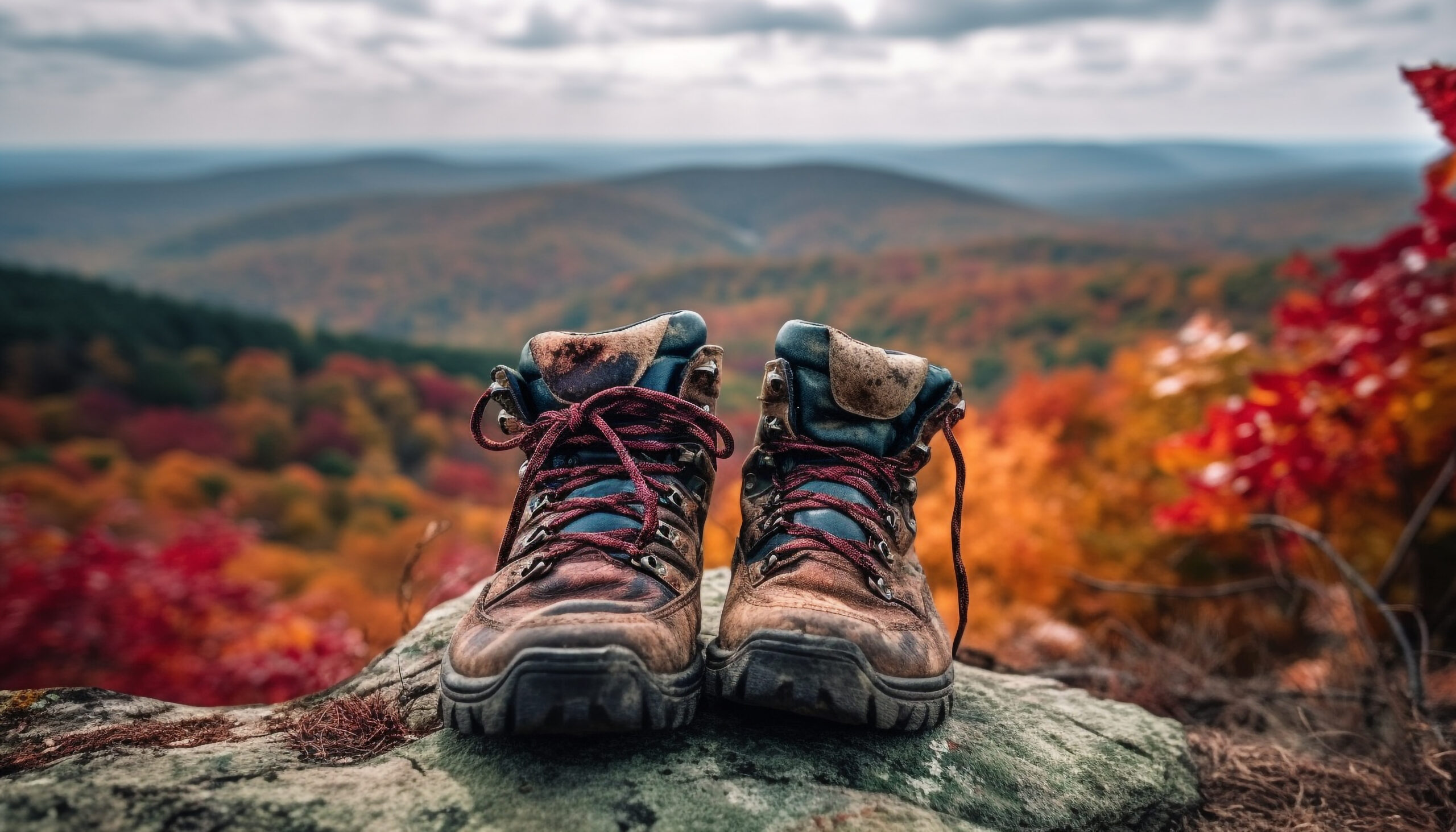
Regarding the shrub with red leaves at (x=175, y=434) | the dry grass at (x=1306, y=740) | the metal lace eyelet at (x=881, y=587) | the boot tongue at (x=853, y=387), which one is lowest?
the shrub with red leaves at (x=175, y=434)

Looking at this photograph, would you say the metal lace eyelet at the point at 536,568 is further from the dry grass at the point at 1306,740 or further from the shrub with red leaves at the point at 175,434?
the shrub with red leaves at the point at 175,434

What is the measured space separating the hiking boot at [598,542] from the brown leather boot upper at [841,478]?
153 mm

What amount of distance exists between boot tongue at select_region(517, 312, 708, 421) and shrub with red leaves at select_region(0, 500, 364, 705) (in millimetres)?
3340

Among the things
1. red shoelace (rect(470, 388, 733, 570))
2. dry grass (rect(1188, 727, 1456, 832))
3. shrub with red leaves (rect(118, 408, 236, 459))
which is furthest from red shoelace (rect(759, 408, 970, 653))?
shrub with red leaves (rect(118, 408, 236, 459))

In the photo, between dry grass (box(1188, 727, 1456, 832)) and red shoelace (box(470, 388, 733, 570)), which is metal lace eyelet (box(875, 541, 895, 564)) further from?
dry grass (box(1188, 727, 1456, 832))

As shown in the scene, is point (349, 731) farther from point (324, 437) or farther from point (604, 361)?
point (324, 437)

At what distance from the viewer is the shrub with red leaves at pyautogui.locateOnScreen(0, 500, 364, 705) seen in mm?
5945

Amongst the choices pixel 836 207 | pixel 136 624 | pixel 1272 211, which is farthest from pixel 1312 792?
pixel 836 207

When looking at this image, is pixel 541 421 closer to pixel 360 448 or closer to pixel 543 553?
pixel 543 553

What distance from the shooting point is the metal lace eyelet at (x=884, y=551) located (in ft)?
6.84

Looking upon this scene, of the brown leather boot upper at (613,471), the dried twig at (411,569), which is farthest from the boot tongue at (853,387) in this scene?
the dried twig at (411,569)

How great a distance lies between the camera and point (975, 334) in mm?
59688

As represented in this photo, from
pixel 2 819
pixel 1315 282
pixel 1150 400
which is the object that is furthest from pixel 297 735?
pixel 1150 400

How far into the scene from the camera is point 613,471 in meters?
2.11
